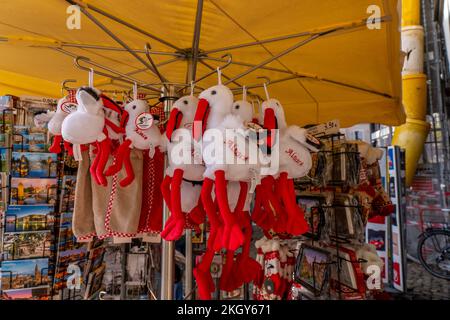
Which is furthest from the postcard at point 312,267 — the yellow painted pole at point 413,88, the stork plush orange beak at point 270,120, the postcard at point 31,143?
the yellow painted pole at point 413,88

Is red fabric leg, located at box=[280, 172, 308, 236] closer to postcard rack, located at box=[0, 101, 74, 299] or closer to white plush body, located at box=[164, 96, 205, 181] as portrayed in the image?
white plush body, located at box=[164, 96, 205, 181]

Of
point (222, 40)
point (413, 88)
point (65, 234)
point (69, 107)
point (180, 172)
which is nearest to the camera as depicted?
point (180, 172)

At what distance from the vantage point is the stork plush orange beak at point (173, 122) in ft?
2.71

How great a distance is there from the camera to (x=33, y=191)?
1327 millimetres

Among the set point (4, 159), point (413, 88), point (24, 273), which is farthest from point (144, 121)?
point (413, 88)

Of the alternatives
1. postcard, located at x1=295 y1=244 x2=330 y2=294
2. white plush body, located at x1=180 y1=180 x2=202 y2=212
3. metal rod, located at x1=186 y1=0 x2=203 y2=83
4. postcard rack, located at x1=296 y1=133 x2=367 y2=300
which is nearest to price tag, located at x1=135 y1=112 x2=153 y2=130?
white plush body, located at x1=180 y1=180 x2=202 y2=212

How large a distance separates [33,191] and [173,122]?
933mm

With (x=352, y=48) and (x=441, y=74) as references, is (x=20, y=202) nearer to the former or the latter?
(x=352, y=48)

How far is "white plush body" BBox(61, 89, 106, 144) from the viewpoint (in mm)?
788

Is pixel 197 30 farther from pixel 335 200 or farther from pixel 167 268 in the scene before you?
pixel 335 200

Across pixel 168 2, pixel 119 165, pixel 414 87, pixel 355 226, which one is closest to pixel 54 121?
pixel 119 165

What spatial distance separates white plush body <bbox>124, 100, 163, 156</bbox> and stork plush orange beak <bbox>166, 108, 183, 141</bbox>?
0.25 feet

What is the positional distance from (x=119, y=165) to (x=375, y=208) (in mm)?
1909

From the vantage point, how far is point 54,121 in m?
0.91
